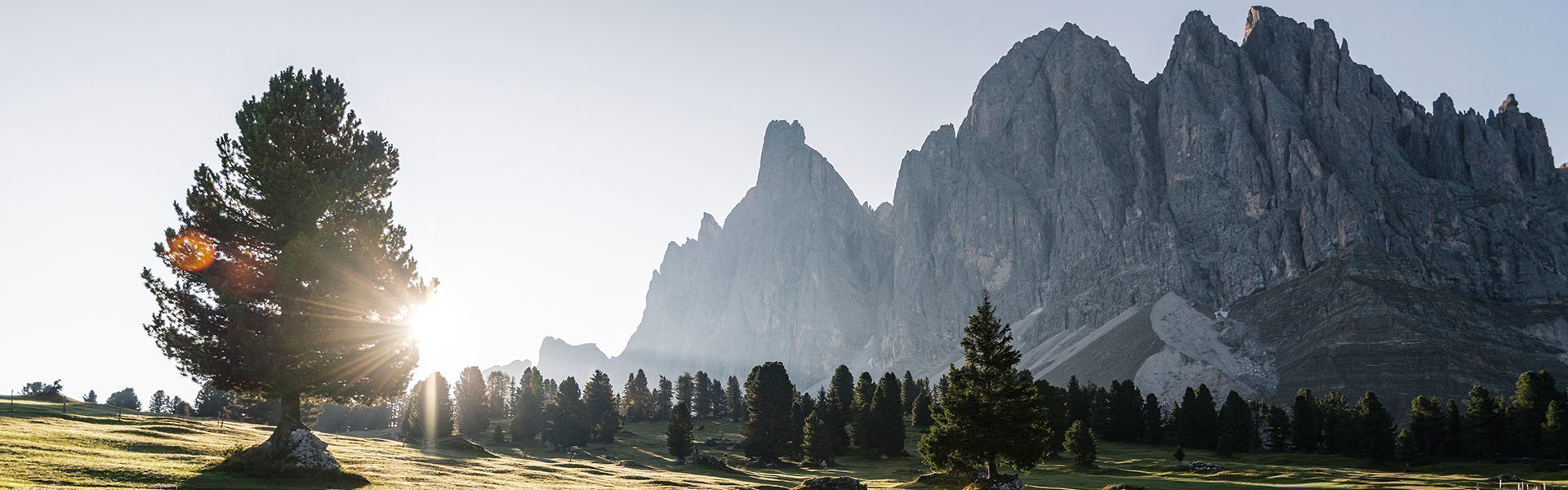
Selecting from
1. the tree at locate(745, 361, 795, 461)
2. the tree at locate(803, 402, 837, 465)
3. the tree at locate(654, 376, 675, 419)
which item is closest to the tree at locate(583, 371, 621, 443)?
the tree at locate(654, 376, 675, 419)

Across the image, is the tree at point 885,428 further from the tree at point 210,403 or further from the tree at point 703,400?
the tree at point 210,403

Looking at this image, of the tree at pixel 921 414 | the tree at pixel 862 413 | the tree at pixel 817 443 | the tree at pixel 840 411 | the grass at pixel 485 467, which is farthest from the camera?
the tree at pixel 921 414

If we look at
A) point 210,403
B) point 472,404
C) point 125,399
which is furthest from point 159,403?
point 472,404

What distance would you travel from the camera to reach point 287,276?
3756 cm

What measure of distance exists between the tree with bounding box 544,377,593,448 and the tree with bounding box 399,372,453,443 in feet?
43.5

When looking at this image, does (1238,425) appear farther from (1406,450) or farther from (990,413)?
(990,413)

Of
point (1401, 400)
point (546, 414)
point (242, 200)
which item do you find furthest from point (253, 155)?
point (1401, 400)

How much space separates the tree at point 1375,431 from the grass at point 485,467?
11.5 feet

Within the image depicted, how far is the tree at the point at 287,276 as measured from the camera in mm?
37312

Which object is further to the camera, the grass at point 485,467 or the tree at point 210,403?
the tree at point 210,403

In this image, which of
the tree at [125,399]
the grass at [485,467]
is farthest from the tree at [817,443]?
the tree at [125,399]

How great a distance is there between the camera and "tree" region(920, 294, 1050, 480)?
2009 inches

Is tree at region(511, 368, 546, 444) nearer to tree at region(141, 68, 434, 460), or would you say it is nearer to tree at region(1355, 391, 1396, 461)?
tree at region(141, 68, 434, 460)

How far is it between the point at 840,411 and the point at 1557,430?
79521mm
